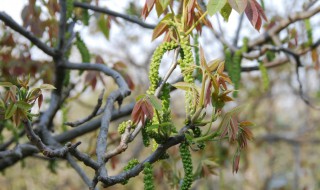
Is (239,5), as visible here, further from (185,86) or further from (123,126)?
(123,126)

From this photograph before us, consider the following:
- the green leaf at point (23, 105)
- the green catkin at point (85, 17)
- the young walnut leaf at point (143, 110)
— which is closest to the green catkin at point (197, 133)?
the young walnut leaf at point (143, 110)

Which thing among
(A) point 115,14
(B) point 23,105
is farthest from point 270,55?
(B) point 23,105

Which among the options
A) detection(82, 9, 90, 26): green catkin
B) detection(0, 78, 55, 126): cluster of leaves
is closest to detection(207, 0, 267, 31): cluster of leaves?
detection(0, 78, 55, 126): cluster of leaves

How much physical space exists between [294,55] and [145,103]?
1.54 metres

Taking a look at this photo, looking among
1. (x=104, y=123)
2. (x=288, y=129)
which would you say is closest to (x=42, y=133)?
(x=104, y=123)

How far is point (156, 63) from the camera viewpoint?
130 centimetres

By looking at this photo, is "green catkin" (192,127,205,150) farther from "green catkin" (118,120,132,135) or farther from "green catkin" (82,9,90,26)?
"green catkin" (82,9,90,26)

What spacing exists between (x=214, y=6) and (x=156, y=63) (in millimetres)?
228

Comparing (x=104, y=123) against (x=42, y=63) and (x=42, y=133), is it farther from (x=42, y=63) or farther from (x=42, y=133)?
(x=42, y=63)

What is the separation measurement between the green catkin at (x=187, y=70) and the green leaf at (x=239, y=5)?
0.60 feet

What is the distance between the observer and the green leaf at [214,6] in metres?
1.22

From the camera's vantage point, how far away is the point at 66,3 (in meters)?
2.21

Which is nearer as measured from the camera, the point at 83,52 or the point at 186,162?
the point at 186,162

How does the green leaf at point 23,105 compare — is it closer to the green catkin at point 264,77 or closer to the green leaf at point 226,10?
the green leaf at point 226,10
